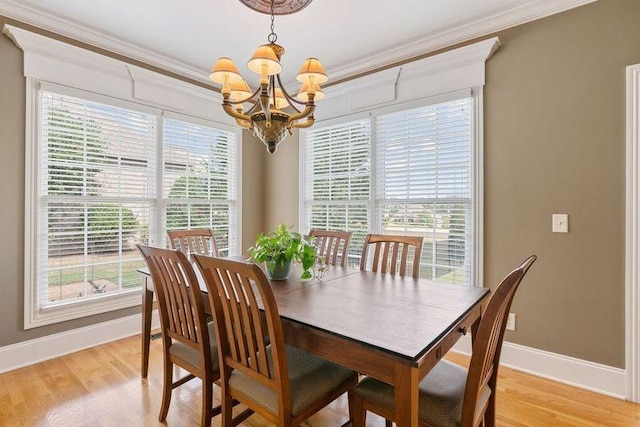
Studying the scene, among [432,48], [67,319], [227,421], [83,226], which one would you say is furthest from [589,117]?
[67,319]

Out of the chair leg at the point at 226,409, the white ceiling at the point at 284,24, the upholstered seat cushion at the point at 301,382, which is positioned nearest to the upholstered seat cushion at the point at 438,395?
the upholstered seat cushion at the point at 301,382

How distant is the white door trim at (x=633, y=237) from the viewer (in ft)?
6.57

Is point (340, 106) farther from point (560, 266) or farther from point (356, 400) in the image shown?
point (356, 400)

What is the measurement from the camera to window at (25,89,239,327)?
2.55 meters

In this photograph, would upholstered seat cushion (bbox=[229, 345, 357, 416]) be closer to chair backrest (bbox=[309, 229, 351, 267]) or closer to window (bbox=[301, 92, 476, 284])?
chair backrest (bbox=[309, 229, 351, 267])

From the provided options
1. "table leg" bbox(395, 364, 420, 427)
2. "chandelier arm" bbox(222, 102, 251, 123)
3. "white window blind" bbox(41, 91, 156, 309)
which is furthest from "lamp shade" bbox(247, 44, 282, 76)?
"white window blind" bbox(41, 91, 156, 309)

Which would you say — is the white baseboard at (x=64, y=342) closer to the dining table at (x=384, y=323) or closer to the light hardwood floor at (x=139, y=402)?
the light hardwood floor at (x=139, y=402)

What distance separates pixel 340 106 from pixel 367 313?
8.62 feet

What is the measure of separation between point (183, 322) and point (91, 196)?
A: 184 cm

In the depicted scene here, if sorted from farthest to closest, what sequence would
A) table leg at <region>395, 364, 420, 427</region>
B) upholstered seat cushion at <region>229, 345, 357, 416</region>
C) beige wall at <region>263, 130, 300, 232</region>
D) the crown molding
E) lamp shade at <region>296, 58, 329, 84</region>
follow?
beige wall at <region>263, 130, 300, 232</region> → the crown molding → lamp shade at <region>296, 58, 329, 84</region> → upholstered seat cushion at <region>229, 345, 357, 416</region> → table leg at <region>395, 364, 420, 427</region>

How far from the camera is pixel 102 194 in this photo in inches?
112

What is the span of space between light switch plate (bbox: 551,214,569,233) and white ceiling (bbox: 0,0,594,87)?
147 centimetres

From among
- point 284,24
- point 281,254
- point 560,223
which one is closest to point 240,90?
point 284,24

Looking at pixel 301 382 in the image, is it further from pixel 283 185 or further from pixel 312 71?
pixel 283 185
